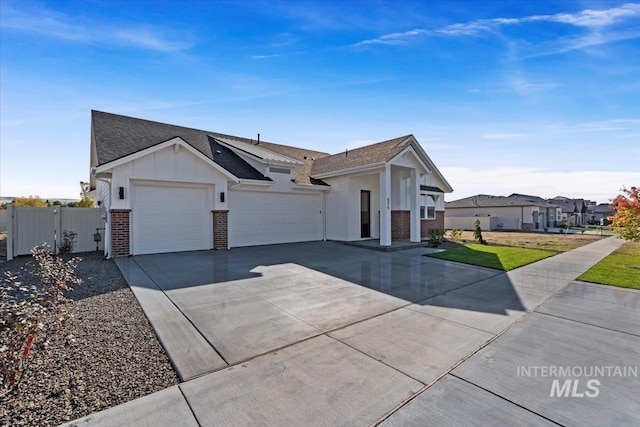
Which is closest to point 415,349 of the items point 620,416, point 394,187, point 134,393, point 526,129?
point 620,416

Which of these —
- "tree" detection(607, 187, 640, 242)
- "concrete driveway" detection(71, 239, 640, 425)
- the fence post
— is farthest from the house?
"tree" detection(607, 187, 640, 242)

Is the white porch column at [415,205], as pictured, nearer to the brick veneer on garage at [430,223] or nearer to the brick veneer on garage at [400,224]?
the brick veneer on garage at [400,224]

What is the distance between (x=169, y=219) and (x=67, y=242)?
383cm

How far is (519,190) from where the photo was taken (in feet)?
188

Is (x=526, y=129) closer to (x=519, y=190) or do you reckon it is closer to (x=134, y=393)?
(x=134, y=393)

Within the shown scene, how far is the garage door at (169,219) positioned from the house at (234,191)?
0.03 metres

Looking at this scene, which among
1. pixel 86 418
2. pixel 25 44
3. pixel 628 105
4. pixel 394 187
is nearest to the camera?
pixel 86 418

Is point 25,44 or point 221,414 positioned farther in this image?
point 25,44

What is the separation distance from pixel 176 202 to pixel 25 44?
5.77 meters

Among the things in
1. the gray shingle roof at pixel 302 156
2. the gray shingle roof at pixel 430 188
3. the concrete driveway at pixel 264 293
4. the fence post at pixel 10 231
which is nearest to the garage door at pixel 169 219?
the concrete driveway at pixel 264 293

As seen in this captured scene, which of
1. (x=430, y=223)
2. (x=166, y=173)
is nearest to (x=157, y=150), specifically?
(x=166, y=173)

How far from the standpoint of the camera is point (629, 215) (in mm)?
10023

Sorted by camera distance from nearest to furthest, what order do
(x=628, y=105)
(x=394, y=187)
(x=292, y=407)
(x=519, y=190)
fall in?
1. (x=292, y=407)
2. (x=628, y=105)
3. (x=394, y=187)
4. (x=519, y=190)

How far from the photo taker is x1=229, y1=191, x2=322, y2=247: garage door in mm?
12789
